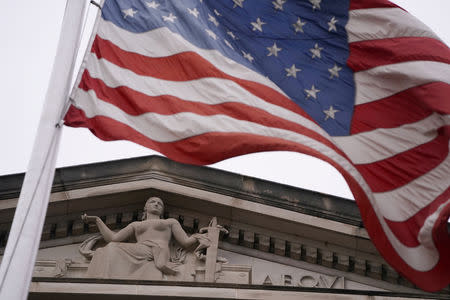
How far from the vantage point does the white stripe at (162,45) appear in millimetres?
12516

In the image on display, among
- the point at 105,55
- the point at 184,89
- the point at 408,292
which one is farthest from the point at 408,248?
the point at 408,292

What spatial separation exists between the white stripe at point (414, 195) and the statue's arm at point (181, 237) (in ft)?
17.7

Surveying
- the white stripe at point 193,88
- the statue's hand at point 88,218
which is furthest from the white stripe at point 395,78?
the statue's hand at point 88,218

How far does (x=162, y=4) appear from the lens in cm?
1305

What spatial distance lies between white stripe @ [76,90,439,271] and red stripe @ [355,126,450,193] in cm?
16

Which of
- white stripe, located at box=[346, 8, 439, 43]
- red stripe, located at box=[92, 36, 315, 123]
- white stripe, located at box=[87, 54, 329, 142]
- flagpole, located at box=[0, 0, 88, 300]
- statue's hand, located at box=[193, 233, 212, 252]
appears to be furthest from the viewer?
statue's hand, located at box=[193, 233, 212, 252]

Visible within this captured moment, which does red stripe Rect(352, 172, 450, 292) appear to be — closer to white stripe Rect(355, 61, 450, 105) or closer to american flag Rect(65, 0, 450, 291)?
american flag Rect(65, 0, 450, 291)

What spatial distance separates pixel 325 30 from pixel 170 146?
296 cm

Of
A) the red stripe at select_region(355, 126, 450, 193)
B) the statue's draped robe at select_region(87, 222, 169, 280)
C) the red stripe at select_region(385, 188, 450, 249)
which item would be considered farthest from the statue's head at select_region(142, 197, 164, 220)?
the red stripe at select_region(385, 188, 450, 249)

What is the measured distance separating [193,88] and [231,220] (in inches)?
237

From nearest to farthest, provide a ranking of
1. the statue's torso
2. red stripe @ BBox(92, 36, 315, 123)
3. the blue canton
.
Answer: red stripe @ BBox(92, 36, 315, 123)
the blue canton
the statue's torso

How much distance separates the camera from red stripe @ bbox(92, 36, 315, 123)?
1235 cm

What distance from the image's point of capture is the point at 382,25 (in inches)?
517

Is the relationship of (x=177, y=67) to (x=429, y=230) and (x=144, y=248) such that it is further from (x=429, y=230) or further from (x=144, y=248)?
(x=144, y=248)
